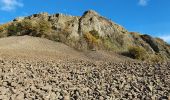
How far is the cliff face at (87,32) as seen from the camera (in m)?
49.7

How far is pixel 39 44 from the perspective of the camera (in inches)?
1547

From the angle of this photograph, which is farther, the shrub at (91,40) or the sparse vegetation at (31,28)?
the shrub at (91,40)

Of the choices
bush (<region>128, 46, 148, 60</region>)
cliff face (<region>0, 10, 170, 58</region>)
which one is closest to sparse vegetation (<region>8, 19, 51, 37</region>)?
cliff face (<region>0, 10, 170, 58</region>)

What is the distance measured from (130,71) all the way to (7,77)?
6028 millimetres

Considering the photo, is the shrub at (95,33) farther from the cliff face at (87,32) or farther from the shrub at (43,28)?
the shrub at (43,28)

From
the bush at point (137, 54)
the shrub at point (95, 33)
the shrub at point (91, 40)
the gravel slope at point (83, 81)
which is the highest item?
the shrub at point (95, 33)

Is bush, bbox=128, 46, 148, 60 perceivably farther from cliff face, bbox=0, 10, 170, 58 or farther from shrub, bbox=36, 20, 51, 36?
shrub, bbox=36, 20, 51, 36

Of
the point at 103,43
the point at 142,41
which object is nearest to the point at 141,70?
the point at 103,43

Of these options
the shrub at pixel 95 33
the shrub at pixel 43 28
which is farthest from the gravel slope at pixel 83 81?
the shrub at pixel 95 33

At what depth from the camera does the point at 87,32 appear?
56188mm

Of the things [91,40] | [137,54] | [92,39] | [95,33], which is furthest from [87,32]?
[137,54]

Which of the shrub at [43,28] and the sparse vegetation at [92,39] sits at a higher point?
the shrub at [43,28]

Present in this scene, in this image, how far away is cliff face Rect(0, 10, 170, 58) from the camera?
49.7 meters

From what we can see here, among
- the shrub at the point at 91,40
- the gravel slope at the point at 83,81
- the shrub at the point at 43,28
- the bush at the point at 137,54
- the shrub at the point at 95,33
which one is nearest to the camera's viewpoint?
the gravel slope at the point at 83,81
